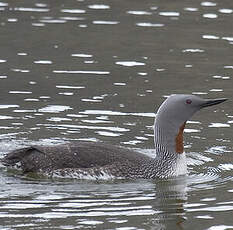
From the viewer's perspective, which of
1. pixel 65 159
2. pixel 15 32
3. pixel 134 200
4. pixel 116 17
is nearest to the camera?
pixel 134 200

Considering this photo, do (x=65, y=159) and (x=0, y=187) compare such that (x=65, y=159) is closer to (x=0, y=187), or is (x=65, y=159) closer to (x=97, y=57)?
(x=0, y=187)

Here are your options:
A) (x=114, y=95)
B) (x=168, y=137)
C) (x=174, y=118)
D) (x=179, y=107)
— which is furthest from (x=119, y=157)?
(x=114, y=95)

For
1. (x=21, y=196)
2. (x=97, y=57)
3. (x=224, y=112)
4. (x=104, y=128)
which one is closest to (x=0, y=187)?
(x=21, y=196)

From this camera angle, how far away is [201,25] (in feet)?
69.6

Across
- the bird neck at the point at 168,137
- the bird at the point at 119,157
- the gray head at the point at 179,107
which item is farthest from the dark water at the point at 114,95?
the gray head at the point at 179,107

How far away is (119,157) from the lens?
12.9 m

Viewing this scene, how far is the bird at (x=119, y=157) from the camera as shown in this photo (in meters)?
12.8

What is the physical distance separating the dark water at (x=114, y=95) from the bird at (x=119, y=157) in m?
0.15

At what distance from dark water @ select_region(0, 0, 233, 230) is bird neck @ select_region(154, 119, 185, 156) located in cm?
38

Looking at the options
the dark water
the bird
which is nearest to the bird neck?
the bird

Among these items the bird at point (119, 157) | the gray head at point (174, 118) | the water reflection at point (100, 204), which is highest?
the gray head at point (174, 118)

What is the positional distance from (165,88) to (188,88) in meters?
0.34

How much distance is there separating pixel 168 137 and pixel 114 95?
3.40m

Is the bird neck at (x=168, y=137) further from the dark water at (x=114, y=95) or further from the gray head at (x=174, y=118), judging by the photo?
the dark water at (x=114, y=95)
